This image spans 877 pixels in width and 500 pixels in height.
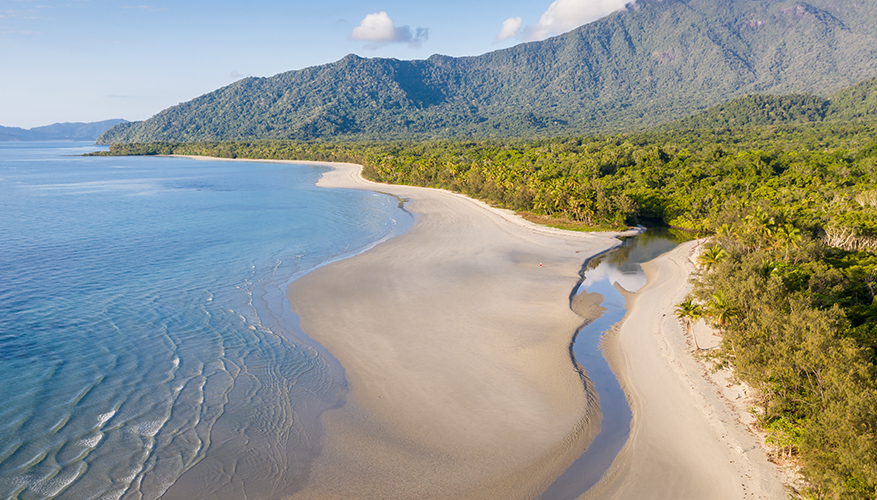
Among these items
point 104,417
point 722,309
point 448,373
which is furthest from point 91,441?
point 722,309

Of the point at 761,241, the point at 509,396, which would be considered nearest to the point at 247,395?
the point at 509,396

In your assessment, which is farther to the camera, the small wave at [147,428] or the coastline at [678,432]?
the small wave at [147,428]

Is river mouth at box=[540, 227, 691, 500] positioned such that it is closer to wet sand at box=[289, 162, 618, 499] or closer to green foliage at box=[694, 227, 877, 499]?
wet sand at box=[289, 162, 618, 499]

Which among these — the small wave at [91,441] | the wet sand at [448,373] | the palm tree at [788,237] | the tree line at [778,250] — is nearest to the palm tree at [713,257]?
the tree line at [778,250]

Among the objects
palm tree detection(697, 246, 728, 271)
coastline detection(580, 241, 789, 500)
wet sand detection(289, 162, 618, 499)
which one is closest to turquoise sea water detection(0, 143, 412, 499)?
wet sand detection(289, 162, 618, 499)

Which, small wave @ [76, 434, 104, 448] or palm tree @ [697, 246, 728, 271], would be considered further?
palm tree @ [697, 246, 728, 271]

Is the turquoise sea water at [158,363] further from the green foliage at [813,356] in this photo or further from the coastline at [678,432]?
the green foliage at [813,356]
